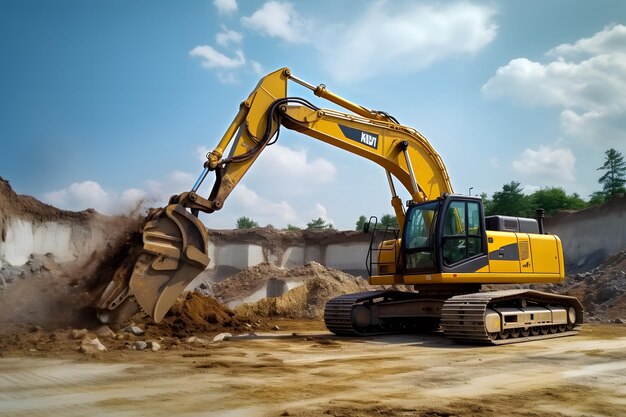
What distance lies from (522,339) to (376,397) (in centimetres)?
659

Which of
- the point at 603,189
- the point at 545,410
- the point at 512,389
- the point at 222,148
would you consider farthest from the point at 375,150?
the point at 603,189

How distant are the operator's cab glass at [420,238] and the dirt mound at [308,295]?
8.36 m

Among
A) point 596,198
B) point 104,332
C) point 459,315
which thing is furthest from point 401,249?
point 596,198

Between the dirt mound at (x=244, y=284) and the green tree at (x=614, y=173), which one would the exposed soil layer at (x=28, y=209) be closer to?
the dirt mound at (x=244, y=284)

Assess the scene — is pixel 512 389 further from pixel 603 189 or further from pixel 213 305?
pixel 603 189

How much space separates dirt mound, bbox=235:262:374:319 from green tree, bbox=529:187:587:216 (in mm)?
26172

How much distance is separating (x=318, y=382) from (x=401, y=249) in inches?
224

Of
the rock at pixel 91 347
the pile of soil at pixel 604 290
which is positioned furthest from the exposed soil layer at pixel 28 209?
the pile of soil at pixel 604 290

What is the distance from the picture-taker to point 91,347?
7.98 m

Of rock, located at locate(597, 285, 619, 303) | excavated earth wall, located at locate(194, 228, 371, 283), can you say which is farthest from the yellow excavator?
excavated earth wall, located at locate(194, 228, 371, 283)

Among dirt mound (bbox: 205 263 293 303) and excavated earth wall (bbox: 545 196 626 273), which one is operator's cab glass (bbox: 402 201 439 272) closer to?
dirt mound (bbox: 205 263 293 303)

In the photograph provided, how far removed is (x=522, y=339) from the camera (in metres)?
10.8

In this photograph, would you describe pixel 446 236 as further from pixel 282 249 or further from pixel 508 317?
pixel 282 249

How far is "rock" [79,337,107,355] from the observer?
7.85 m
